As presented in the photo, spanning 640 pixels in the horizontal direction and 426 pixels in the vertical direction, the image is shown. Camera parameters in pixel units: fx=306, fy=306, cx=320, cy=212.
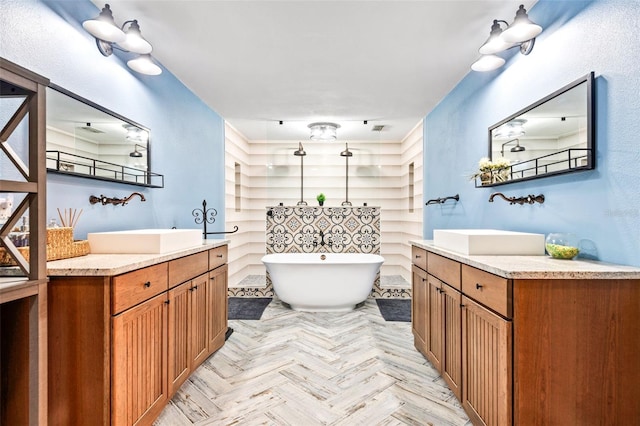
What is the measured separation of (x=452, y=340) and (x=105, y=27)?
2858 mm

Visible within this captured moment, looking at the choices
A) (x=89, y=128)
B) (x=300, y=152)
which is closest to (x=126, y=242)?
(x=89, y=128)

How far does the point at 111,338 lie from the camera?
4.54 ft

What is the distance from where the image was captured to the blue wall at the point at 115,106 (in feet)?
5.24

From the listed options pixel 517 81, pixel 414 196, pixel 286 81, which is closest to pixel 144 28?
pixel 286 81

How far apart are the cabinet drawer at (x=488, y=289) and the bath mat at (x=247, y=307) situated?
2.63 m

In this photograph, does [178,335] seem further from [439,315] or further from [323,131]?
[323,131]

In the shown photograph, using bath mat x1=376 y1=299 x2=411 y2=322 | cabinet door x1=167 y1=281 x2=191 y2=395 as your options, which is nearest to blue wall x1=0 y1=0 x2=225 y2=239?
cabinet door x1=167 y1=281 x2=191 y2=395

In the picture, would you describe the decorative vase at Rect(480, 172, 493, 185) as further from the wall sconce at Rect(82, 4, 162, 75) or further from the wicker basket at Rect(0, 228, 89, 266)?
the wicker basket at Rect(0, 228, 89, 266)

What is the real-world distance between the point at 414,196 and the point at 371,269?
174cm

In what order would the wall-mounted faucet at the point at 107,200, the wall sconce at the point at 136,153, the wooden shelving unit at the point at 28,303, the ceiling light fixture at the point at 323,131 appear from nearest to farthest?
1. the wooden shelving unit at the point at 28,303
2. the wall-mounted faucet at the point at 107,200
3. the wall sconce at the point at 136,153
4. the ceiling light fixture at the point at 323,131

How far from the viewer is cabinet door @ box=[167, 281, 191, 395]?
190 centimetres

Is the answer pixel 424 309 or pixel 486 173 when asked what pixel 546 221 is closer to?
pixel 486 173

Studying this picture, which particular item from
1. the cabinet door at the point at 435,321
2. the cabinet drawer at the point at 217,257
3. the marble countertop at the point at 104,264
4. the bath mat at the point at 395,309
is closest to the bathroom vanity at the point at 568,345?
the cabinet door at the point at 435,321

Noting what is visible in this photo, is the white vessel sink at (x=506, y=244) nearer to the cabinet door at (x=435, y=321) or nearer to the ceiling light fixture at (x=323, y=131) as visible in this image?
the cabinet door at (x=435, y=321)
